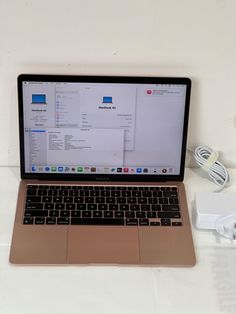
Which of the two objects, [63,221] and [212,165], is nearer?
[63,221]

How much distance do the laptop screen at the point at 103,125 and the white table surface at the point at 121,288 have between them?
224 millimetres

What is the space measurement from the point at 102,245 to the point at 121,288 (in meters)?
0.11

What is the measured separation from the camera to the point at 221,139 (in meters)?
1.29

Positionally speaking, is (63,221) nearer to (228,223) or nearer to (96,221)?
(96,221)

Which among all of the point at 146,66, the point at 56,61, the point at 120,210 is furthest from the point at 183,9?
the point at 120,210

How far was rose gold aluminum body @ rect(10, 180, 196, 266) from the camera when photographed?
3.51 ft

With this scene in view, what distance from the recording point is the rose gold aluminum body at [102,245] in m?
1.07

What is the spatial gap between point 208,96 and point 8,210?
19.9 inches

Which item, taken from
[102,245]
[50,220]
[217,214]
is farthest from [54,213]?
[217,214]

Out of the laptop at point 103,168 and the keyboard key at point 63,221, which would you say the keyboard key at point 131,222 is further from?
the keyboard key at point 63,221

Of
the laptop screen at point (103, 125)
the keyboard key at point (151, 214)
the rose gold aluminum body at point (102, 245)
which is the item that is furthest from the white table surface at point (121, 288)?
the laptop screen at point (103, 125)

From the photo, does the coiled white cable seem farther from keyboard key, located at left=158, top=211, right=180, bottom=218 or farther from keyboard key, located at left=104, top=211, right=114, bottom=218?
keyboard key, located at left=104, top=211, right=114, bottom=218

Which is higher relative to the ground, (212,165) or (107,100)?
(107,100)

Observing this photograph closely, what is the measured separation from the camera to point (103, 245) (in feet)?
3.61
